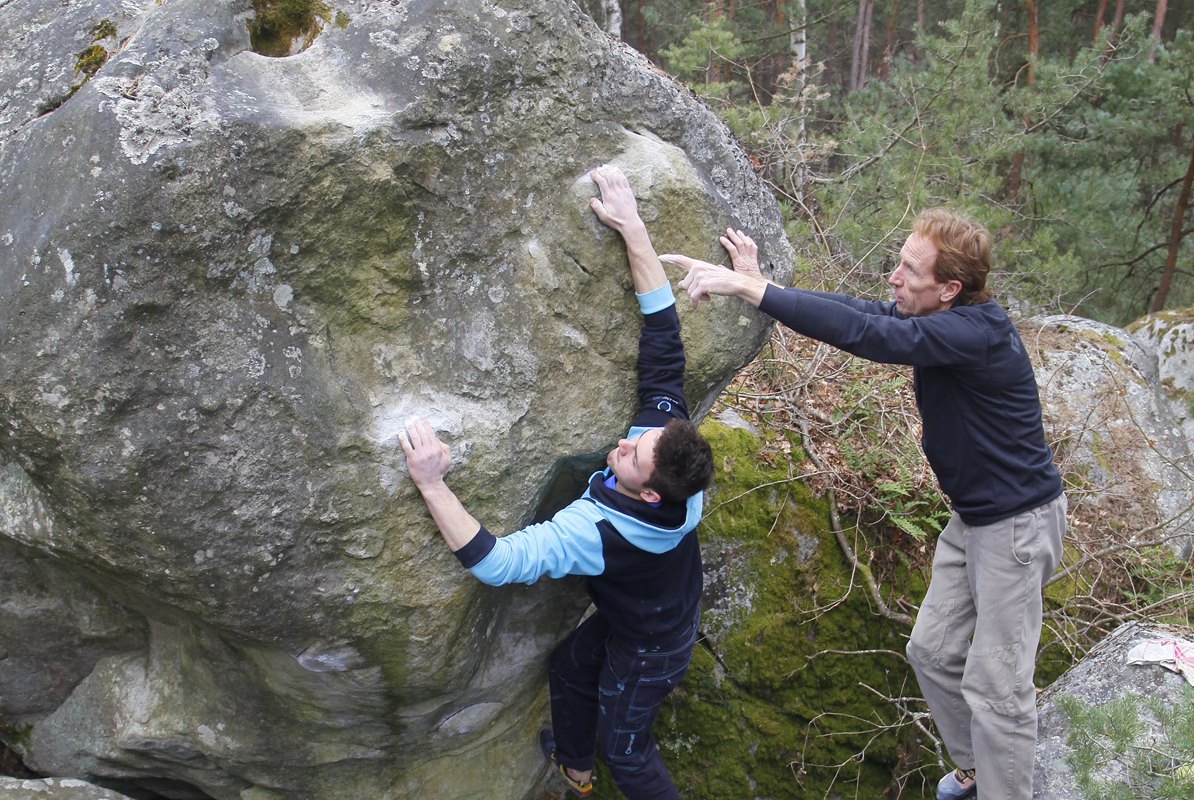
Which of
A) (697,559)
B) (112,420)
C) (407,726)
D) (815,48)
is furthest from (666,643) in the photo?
(815,48)

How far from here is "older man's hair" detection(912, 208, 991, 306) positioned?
3.30 metres

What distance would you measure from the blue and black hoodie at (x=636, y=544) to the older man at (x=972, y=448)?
1.08 ft

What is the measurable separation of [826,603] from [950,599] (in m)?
1.27

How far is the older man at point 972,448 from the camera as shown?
3225 millimetres

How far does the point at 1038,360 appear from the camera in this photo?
23.5 ft

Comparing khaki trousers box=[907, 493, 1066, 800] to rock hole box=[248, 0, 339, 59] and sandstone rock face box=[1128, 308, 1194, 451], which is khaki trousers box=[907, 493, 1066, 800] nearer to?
rock hole box=[248, 0, 339, 59]

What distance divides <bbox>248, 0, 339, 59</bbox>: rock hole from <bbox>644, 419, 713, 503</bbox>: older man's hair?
180 centimetres

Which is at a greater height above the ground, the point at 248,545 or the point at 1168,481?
the point at 248,545

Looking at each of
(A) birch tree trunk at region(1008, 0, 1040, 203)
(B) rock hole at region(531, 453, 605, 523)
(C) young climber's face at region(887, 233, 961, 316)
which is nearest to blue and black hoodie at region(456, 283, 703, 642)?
(B) rock hole at region(531, 453, 605, 523)

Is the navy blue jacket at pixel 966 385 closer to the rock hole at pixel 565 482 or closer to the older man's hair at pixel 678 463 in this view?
the older man's hair at pixel 678 463

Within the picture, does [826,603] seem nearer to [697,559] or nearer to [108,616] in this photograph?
[697,559]

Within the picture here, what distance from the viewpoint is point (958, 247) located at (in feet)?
10.8

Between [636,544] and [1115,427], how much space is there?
16.5ft

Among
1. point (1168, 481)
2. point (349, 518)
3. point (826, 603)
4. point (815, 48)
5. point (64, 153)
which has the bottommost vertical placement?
point (815, 48)
